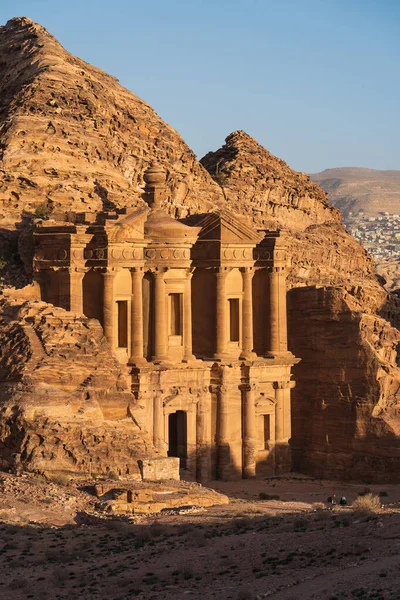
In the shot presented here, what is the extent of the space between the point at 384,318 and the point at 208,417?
48.8ft

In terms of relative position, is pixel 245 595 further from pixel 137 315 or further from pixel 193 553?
pixel 137 315

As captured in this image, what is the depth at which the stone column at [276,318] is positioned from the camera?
6969 centimetres

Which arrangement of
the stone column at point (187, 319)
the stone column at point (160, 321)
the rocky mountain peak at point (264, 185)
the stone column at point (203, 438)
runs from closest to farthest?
the stone column at point (160, 321), the stone column at point (203, 438), the stone column at point (187, 319), the rocky mountain peak at point (264, 185)

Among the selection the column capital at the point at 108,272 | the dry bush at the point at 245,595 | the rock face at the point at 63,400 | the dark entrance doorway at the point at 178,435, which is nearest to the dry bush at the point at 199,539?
the dry bush at the point at 245,595

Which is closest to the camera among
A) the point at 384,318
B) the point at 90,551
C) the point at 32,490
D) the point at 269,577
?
the point at 269,577

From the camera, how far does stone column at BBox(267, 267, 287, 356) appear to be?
6969 cm

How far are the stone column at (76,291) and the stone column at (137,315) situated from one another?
2352mm

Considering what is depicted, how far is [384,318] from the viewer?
260ft

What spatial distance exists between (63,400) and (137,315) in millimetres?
12313

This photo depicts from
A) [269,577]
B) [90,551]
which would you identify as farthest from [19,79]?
[269,577]

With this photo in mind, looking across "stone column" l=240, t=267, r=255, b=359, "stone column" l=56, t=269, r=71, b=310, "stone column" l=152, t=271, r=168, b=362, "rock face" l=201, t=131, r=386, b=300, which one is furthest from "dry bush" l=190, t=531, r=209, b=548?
"rock face" l=201, t=131, r=386, b=300

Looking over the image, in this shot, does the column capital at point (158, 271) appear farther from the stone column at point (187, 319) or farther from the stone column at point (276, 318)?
the stone column at point (276, 318)

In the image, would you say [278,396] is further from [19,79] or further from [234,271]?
[19,79]

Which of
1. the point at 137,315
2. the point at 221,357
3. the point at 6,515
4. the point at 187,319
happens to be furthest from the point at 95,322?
the point at 6,515
